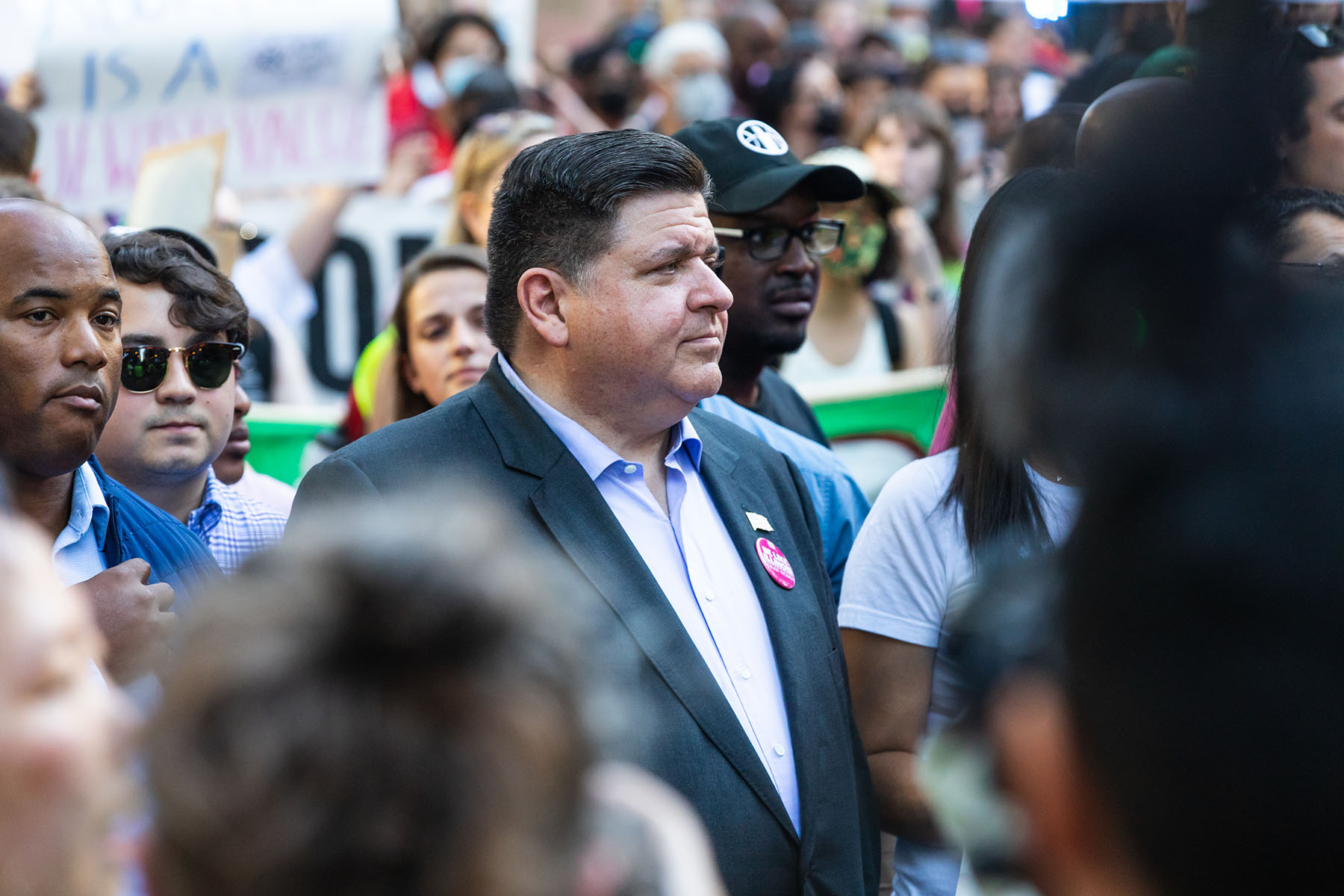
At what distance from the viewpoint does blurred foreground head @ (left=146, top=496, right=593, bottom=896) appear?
90 centimetres

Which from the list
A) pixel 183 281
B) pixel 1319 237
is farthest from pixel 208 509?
pixel 1319 237

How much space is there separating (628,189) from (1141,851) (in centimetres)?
201

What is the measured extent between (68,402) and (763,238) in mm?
2005

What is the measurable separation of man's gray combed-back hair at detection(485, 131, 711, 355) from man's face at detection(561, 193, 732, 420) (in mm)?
35

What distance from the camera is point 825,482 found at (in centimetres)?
347

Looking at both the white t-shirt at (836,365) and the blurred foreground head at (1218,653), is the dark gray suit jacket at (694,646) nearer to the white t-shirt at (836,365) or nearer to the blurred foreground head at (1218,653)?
the blurred foreground head at (1218,653)

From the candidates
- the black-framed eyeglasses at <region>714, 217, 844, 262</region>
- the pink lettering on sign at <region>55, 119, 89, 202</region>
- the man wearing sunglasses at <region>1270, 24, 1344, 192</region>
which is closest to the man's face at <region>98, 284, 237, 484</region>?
the black-framed eyeglasses at <region>714, 217, 844, 262</region>

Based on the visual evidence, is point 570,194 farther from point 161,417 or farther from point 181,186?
point 181,186

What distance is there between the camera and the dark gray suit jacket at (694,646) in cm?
240

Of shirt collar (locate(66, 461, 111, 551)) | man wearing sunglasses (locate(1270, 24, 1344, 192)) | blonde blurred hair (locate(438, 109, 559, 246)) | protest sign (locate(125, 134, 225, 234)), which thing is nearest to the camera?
shirt collar (locate(66, 461, 111, 551))

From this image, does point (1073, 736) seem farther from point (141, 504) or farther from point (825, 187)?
point (825, 187)

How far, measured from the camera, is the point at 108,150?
5062mm

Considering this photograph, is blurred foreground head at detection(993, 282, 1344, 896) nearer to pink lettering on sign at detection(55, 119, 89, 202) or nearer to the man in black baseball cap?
the man in black baseball cap

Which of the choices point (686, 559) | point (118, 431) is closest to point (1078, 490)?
point (686, 559)
